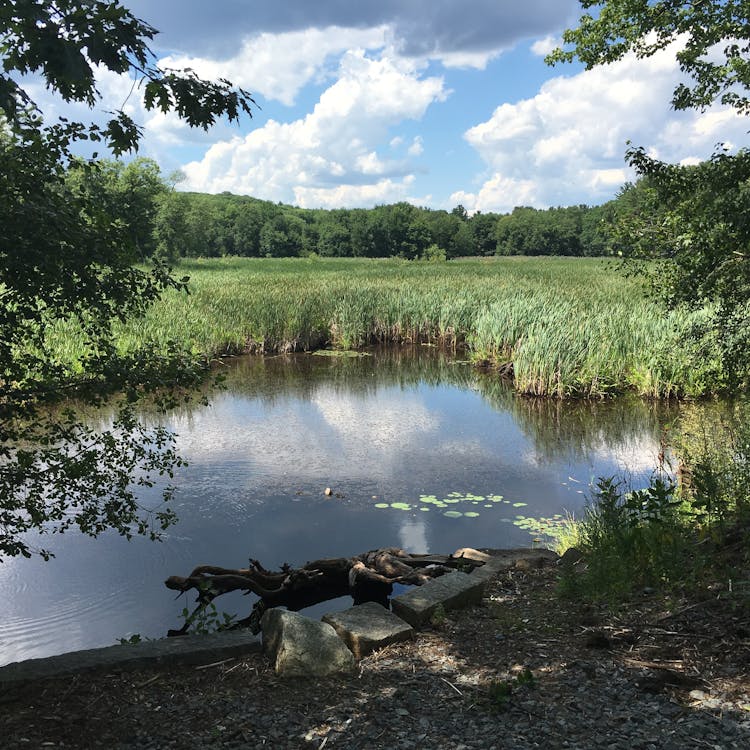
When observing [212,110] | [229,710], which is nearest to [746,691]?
[229,710]

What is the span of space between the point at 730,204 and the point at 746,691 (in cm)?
435

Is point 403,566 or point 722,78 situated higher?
point 722,78

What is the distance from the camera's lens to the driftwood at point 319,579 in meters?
5.54

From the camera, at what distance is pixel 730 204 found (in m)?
5.79

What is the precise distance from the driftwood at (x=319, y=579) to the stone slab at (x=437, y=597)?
72 cm

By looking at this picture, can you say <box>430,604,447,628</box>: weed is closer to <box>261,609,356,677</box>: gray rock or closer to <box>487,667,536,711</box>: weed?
<box>261,609,356,677</box>: gray rock

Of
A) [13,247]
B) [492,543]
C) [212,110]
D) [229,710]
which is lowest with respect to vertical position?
[492,543]

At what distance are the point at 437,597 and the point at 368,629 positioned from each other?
2.05 ft

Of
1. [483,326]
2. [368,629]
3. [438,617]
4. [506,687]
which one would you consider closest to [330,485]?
[438,617]

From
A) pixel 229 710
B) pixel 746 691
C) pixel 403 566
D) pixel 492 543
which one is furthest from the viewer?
pixel 492 543

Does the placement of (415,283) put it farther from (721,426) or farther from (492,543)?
(492,543)

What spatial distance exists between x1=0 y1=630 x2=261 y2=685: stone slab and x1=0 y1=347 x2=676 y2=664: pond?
4.42 feet

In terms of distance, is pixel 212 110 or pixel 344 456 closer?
pixel 212 110

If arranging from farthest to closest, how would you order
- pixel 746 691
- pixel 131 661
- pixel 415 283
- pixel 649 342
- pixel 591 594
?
pixel 415 283 → pixel 649 342 → pixel 591 594 → pixel 131 661 → pixel 746 691
